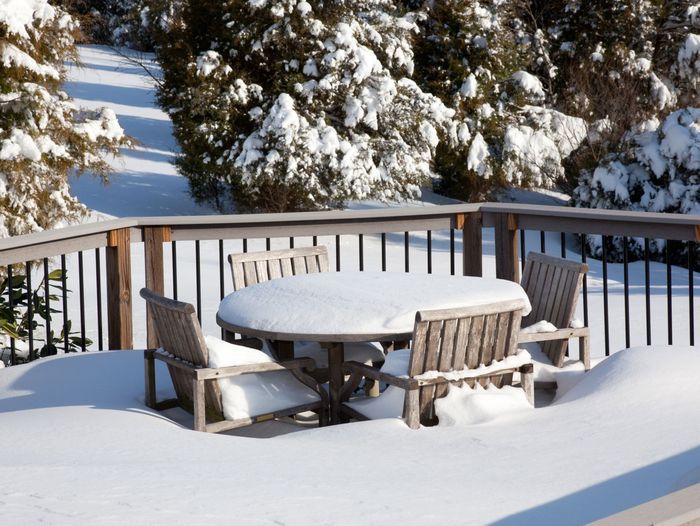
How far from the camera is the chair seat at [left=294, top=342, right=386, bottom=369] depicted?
14.6ft

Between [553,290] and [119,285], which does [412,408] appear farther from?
[119,285]

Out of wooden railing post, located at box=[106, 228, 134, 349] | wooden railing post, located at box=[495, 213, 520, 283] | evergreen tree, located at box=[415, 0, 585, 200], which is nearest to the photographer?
wooden railing post, located at box=[106, 228, 134, 349]

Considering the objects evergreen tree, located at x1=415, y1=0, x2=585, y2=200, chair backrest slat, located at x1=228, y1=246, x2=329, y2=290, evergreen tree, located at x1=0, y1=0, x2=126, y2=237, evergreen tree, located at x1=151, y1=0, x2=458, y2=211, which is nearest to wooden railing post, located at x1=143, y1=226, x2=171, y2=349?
chair backrest slat, located at x1=228, y1=246, x2=329, y2=290

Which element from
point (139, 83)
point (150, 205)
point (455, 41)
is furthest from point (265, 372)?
point (139, 83)

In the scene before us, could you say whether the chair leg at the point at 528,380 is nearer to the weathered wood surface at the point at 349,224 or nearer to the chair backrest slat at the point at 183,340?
the chair backrest slat at the point at 183,340

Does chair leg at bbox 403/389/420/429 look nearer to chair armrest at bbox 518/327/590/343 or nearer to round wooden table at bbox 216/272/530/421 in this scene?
round wooden table at bbox 216/272/530/421

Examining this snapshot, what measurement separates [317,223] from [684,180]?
395 inches

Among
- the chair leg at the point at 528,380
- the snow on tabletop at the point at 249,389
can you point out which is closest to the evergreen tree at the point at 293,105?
the snow on tabletop at the point at 249,389

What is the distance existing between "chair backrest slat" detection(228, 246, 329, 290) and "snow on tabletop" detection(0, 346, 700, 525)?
3.32 ft

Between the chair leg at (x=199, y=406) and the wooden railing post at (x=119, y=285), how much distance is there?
161cm

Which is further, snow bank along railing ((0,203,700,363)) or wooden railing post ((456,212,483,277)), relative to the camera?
wooden railing post ((456,212,483,277))

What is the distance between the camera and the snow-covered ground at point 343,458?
2.68 m

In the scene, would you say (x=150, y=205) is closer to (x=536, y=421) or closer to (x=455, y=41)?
(x=455, y=41)

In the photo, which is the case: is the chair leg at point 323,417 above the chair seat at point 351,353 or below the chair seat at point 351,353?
below
